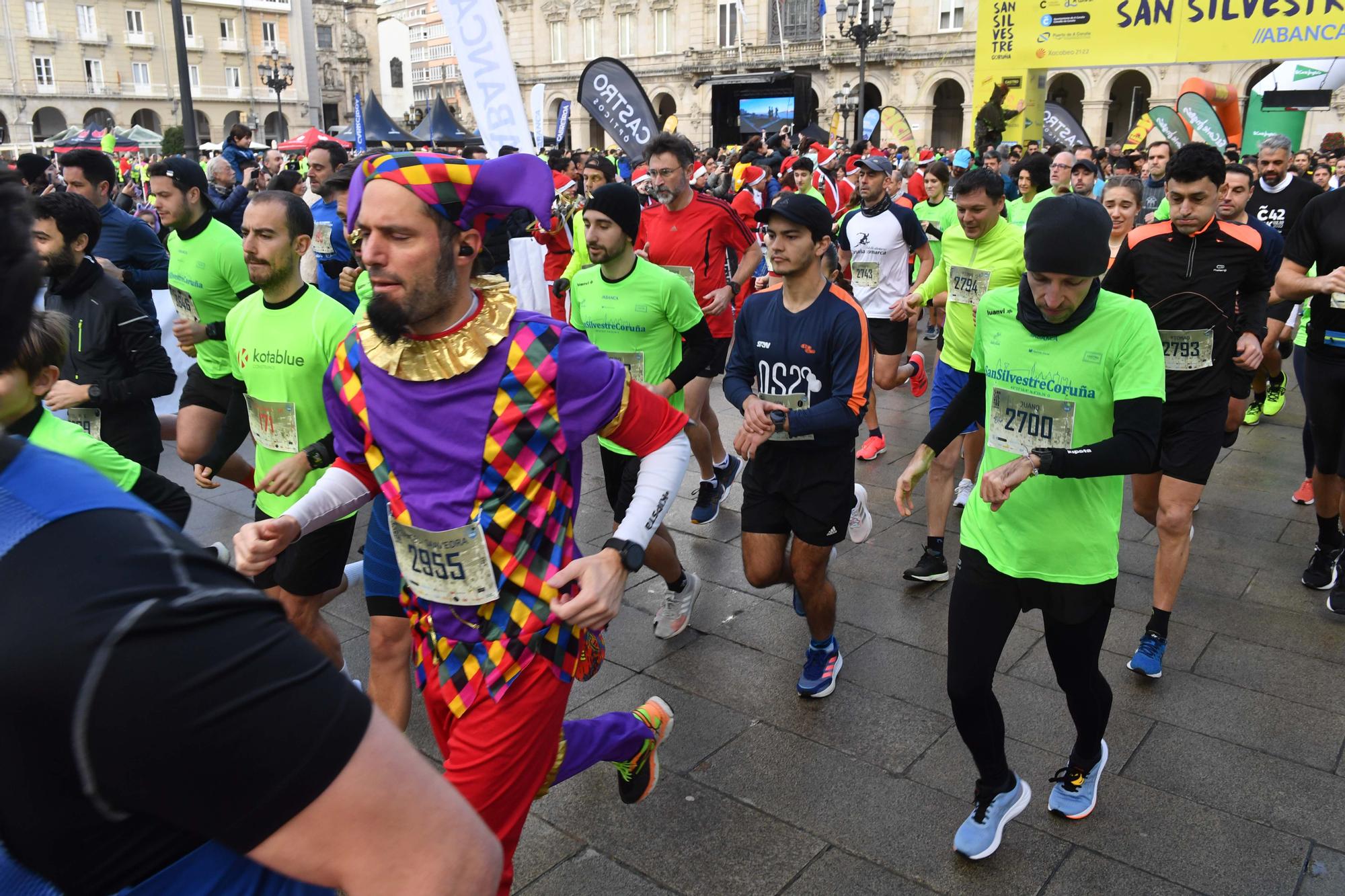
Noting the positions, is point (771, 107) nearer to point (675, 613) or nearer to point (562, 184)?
point (562, 184)

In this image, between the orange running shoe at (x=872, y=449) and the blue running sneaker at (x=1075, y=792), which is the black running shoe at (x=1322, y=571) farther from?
the orange running shoe at (x=872, y=449)

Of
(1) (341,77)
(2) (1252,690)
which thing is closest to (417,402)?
(2) (1252,690)

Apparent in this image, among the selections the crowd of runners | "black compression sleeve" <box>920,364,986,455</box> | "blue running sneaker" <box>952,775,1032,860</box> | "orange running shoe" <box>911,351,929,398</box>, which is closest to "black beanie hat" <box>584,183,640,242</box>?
the crowd of runners

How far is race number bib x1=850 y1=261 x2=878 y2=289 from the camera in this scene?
8328mm

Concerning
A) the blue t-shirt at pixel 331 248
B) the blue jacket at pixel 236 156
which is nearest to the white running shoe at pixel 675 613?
the blue t-shirt at pixel 331 248

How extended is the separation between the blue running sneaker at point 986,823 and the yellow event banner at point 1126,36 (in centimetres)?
1759

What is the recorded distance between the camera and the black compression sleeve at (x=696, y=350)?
5.35 metres

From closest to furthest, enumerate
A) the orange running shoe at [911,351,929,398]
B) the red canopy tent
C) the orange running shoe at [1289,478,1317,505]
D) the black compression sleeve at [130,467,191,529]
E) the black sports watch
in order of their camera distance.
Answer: the black sports watch
the black compression sleeve at [130,467,191,529]
the orange running shoe at [1289,478,1317,505]
the orange running shoe at [911,351,929,398]
the red canopy tent

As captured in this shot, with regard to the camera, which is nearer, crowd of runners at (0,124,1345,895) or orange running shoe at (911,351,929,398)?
crowd of runners at (0,124,1345,895)

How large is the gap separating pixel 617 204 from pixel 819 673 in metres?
2.41

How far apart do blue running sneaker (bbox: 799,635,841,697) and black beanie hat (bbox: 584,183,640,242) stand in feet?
7.43

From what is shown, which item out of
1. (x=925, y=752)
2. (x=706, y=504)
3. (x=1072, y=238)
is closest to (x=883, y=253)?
(x=706, y=504)

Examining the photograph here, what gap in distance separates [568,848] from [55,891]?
2562 mm

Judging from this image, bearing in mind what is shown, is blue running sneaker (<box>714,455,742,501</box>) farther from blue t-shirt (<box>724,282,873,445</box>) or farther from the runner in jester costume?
the runner in jester costume
